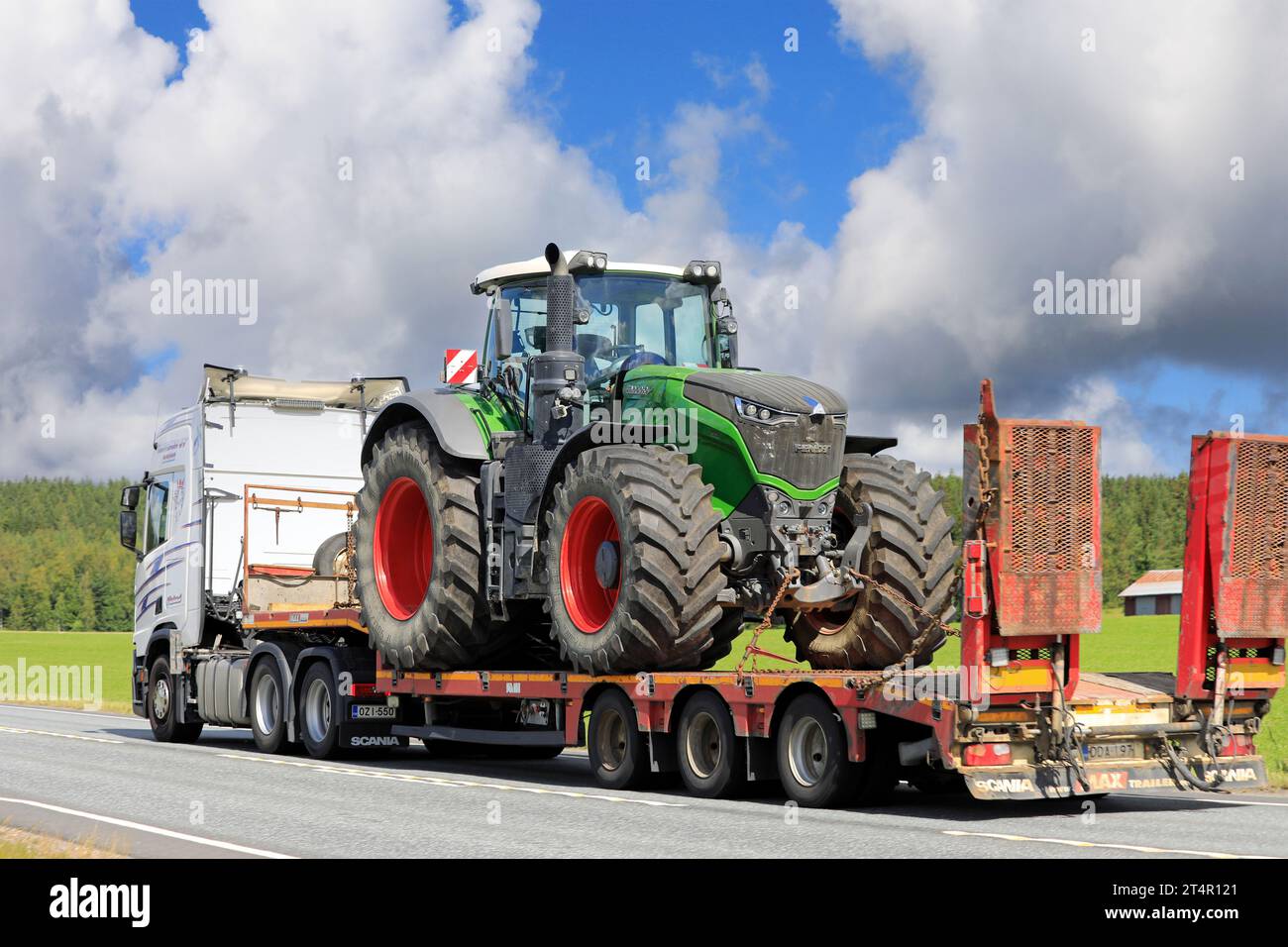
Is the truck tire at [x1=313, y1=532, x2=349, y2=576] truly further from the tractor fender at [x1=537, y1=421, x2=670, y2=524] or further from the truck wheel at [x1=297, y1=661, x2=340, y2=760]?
the tractor fender at [x1=537, y1=421, x2=670, y2=524]

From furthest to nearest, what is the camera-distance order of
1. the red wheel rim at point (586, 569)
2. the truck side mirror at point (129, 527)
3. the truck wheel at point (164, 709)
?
the truck wheel at point (164, 709), the truck side mirror at point (129, 527), the red wheel rim at point (586, 569)

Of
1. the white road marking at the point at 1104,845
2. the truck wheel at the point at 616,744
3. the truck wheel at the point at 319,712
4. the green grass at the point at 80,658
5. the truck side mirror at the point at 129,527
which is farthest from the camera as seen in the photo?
the green grass at the point at 80,658

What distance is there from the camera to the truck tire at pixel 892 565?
14180 mm

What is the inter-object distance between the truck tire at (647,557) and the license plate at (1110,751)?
123 inches

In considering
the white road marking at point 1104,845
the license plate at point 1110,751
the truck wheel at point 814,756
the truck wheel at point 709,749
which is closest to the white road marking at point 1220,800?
the license plate at point 1110,751

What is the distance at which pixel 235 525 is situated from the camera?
21797 mm

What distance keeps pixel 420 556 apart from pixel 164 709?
7.23 metres

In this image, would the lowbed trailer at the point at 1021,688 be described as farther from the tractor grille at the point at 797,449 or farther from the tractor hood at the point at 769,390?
the tractor hood at the point at 769,390

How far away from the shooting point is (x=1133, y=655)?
6166 centimetres
